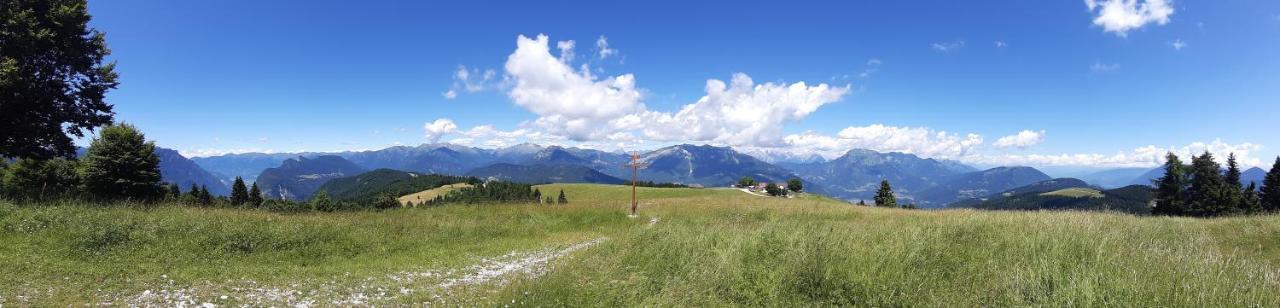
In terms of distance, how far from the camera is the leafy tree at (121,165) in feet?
123

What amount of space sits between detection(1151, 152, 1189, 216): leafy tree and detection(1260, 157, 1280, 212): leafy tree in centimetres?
1158

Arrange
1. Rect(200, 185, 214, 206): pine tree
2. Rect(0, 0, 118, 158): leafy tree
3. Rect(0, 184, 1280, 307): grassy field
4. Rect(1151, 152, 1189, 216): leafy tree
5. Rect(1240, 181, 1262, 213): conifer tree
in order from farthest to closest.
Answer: Rect(1151, 152, 1189, 216): leafy tree < Rect(1240, 181, 1262, 213): conifer tree < Rect(200, 185, 214, 206): pine tree < Rect(0, 0, 118, 158): leafy tree < Rect(0, 184, 1280, 307): grassy field

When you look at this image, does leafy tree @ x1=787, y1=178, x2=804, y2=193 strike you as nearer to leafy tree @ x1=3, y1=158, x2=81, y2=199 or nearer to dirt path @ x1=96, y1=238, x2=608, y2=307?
dirt path @ x1=96, y1=238, x2=608, y2=307

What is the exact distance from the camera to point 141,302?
841cm

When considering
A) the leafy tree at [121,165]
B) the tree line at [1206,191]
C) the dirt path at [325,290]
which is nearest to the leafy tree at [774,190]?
the tree line at [1206,191]

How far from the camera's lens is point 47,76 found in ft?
65.1

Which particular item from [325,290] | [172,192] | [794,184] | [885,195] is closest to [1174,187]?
[885,195]

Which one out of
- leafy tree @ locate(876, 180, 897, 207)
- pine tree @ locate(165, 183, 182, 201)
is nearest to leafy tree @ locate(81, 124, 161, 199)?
pine tree @ locate(165, 183, 182, 201)

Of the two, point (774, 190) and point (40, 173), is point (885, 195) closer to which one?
point (774, 190)

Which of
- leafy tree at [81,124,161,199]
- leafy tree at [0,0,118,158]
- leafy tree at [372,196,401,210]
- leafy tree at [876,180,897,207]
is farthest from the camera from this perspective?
leafy tree at [876,180,897,207]

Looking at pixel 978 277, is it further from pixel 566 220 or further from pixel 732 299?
pixel 566 220

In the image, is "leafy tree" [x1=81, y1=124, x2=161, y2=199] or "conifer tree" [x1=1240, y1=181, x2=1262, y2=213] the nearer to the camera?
"leafy tree" [x1=81, y1=124, x2=161, y2=199]

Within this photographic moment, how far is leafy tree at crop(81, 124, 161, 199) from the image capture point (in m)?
37.4

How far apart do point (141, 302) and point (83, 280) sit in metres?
2.45
